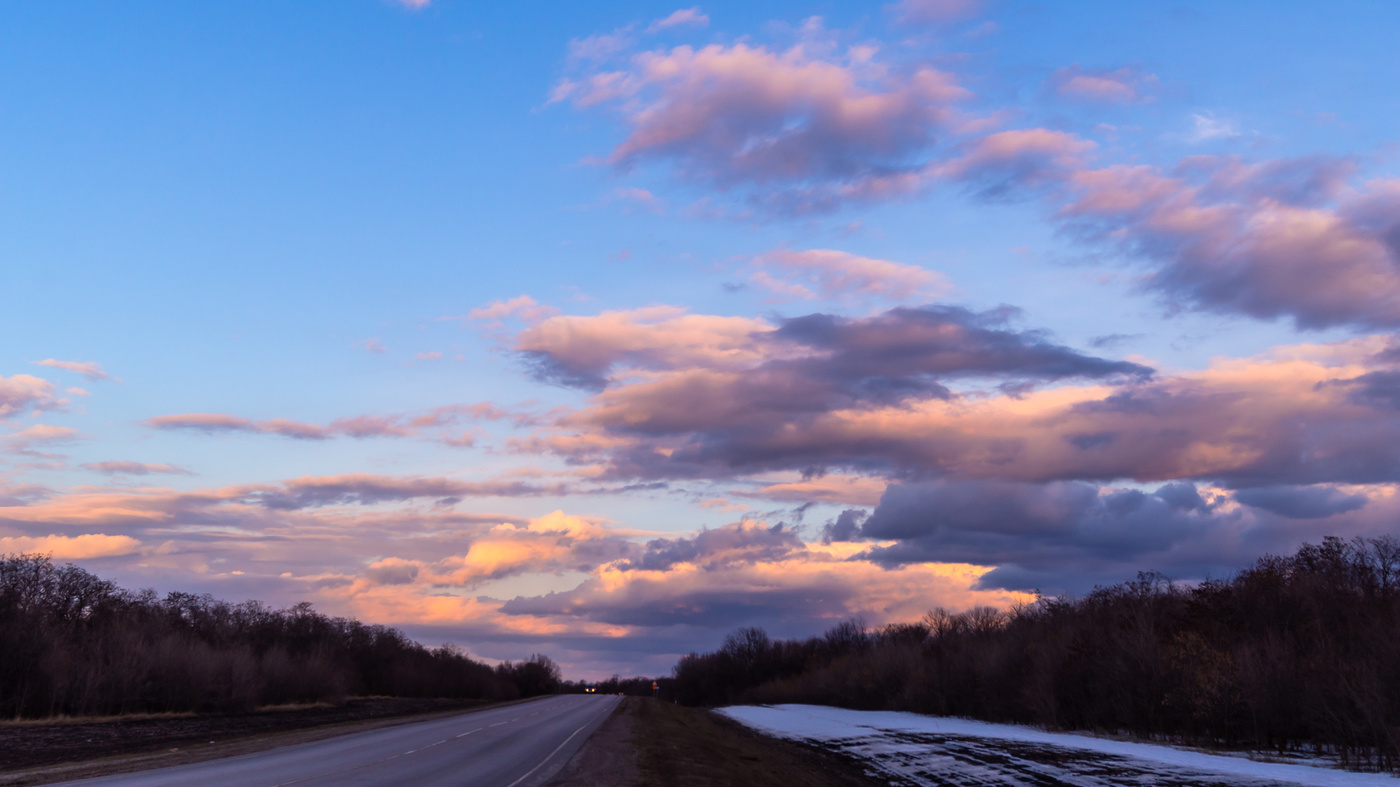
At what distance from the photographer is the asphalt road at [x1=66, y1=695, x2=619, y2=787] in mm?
20766

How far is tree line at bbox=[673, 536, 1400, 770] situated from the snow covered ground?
269cm

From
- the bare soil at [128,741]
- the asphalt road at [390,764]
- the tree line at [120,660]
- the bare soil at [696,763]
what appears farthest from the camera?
the tree line at [120,660]

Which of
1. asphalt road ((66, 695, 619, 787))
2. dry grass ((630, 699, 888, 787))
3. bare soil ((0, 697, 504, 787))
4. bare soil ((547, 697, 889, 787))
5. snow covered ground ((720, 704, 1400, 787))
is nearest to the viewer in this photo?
asphalt road ((66, 695, 619, 787))

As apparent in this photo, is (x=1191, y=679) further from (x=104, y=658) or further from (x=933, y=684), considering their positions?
(x=104, y=658)

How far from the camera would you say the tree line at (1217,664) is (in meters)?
29.9

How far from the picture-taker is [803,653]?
193750mm

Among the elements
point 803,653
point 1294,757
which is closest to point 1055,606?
point 1294,757

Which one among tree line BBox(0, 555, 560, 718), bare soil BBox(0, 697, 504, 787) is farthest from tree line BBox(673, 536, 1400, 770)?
tree line BBox(0, 555, 560, 718)

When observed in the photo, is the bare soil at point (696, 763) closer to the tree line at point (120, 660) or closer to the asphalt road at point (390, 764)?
the asphalt road at point (390, 764)

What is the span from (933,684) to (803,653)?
389 ft

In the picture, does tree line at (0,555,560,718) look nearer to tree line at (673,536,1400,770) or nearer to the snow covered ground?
the snow covered ground

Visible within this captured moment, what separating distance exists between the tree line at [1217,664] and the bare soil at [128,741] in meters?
35.2

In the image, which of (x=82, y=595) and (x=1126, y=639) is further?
(x=82, y=595)

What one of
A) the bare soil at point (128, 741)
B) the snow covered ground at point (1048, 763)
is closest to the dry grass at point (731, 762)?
the snow covered ground at point (1048, 763)
